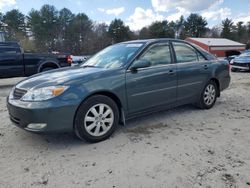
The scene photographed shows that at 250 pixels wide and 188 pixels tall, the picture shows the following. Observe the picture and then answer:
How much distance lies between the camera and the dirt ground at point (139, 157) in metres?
2.54

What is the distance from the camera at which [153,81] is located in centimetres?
399

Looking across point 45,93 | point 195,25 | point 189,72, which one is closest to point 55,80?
point 45,93

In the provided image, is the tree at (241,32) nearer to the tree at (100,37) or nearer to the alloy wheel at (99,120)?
the tree at (100,37)

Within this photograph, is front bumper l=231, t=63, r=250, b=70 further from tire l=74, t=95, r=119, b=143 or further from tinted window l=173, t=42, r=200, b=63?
tire l=74, t=95, r=119, b=143

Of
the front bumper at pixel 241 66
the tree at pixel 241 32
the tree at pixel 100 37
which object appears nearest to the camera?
the front bumper at pixel 241 66

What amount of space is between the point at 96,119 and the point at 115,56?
1.28m

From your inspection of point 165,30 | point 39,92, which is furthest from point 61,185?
point 165,30

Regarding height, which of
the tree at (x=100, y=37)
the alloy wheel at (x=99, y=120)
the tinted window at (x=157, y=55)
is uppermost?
the tree at (x=100, y=37)

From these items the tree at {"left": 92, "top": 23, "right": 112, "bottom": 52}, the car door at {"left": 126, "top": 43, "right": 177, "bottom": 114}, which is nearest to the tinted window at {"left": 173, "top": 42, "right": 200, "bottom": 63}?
the car door at {"left": 126, "top": 43, "right": 177, "bottom": 114}

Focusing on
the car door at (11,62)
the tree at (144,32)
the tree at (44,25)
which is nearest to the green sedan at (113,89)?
the car door at (11,62)

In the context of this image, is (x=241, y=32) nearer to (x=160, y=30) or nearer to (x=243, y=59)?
(x=160, y=30)

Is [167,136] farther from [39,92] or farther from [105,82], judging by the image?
[39,92]

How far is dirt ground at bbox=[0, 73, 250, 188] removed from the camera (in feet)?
8.34

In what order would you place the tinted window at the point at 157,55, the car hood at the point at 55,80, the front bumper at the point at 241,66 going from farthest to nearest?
the front bumper at the point at 241,66, the tinted window at the point at 157,55, the car hood at the point at 55,80
